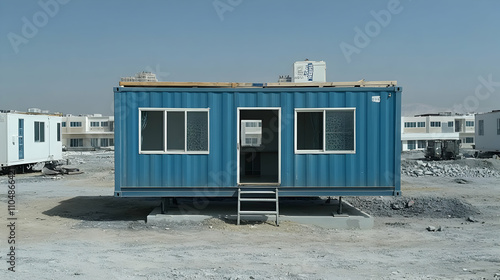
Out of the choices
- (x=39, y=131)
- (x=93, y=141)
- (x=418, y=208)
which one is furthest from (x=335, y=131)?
(x=93, y=141)

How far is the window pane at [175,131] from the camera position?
1130 cm

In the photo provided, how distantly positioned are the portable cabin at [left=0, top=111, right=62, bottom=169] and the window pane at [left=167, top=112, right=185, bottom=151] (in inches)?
530

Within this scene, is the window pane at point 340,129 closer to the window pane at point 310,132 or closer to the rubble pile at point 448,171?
the window pane at point 310,132

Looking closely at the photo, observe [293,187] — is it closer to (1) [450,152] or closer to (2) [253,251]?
(2) [253,251]

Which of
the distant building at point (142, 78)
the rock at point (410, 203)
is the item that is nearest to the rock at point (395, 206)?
the rock at point (410, 203)

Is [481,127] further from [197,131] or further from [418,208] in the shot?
[197,131]

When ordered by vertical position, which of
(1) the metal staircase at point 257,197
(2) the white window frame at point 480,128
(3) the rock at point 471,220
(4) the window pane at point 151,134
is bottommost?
(3) the rock at point 471,220

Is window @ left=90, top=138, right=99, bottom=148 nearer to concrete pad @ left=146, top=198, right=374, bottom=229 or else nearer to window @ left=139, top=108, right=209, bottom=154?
concrete pad @ left=146, top=198, right=374, bottom=229

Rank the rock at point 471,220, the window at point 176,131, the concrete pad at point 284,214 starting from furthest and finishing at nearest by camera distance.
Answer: the rock at point 471,220
the window at point 176,131
the concrete pad at point 284,214

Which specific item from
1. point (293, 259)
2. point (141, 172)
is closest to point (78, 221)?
point (141, 172)

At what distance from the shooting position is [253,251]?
8.59m

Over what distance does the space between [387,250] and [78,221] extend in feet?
24.8

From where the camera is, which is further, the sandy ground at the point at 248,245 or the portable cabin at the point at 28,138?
the portable cabin at the point at 28,138

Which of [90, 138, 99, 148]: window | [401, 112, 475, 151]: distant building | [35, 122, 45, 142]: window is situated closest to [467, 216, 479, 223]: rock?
[35, 122, 45, 142]: window
